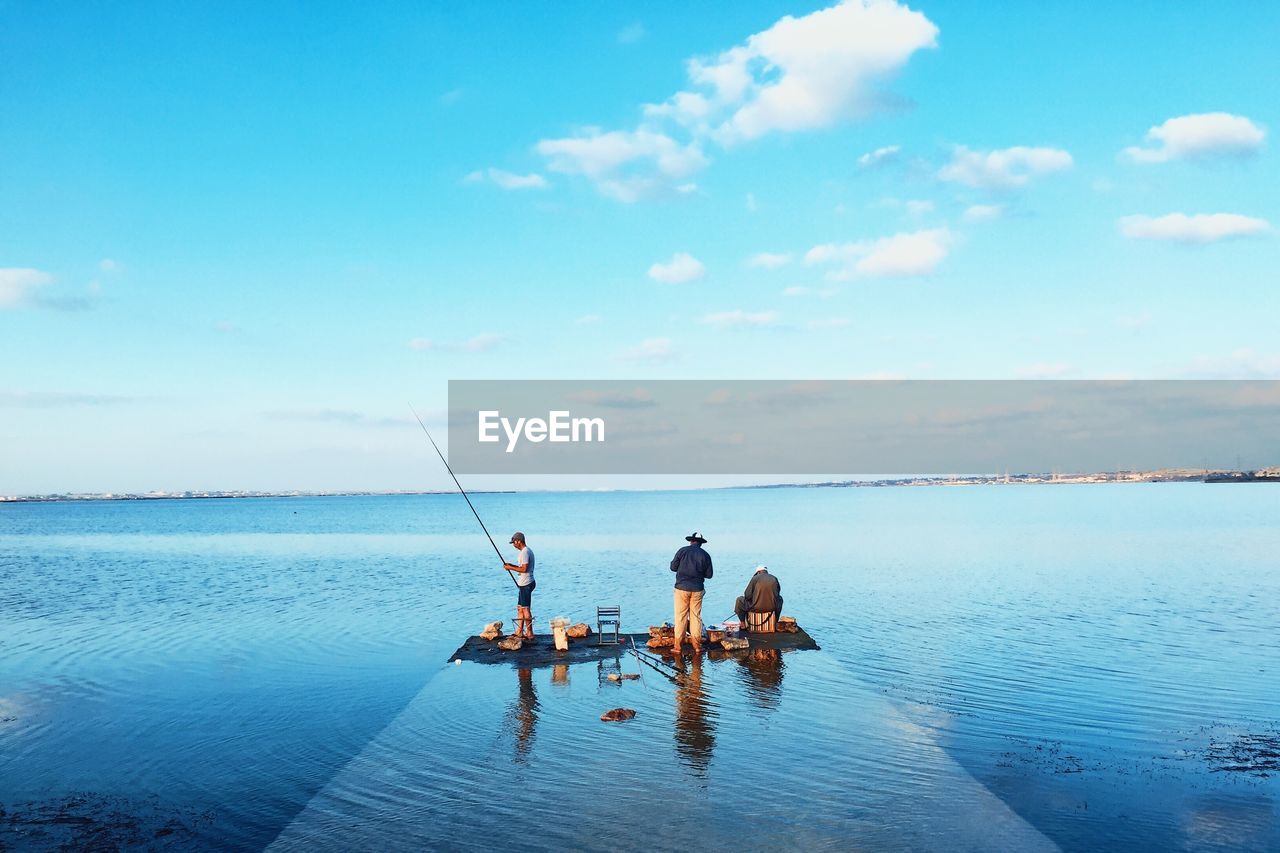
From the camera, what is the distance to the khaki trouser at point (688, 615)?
16141 millimetres

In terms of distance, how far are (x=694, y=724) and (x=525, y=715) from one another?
2477mm

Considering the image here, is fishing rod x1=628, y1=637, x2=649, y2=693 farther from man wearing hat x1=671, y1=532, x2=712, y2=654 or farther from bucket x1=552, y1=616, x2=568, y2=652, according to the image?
bucket x1=552, y1=616, x2=568, y2=652

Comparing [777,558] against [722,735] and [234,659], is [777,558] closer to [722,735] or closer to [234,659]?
[234,659]

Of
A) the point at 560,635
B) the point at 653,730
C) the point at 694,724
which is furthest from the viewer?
the point at 560,635

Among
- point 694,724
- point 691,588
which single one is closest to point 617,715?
point 694,724

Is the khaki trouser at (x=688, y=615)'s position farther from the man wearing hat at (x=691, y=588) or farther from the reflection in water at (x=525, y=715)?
the reflection in water at (x=525, y=715)

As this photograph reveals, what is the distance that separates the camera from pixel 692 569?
15.8m

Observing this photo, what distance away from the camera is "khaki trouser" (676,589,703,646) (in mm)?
16141

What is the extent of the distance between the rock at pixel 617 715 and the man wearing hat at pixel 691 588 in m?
4.06

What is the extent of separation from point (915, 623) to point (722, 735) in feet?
39.9

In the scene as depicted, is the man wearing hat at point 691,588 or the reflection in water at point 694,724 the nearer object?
the reflection in water at point 694,724

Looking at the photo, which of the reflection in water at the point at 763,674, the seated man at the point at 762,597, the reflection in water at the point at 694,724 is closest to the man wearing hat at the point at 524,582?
the reflection in water at the point at 694,724

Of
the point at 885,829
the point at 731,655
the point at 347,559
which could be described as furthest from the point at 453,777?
the point at 347,559

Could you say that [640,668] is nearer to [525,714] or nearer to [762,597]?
[525,714]
